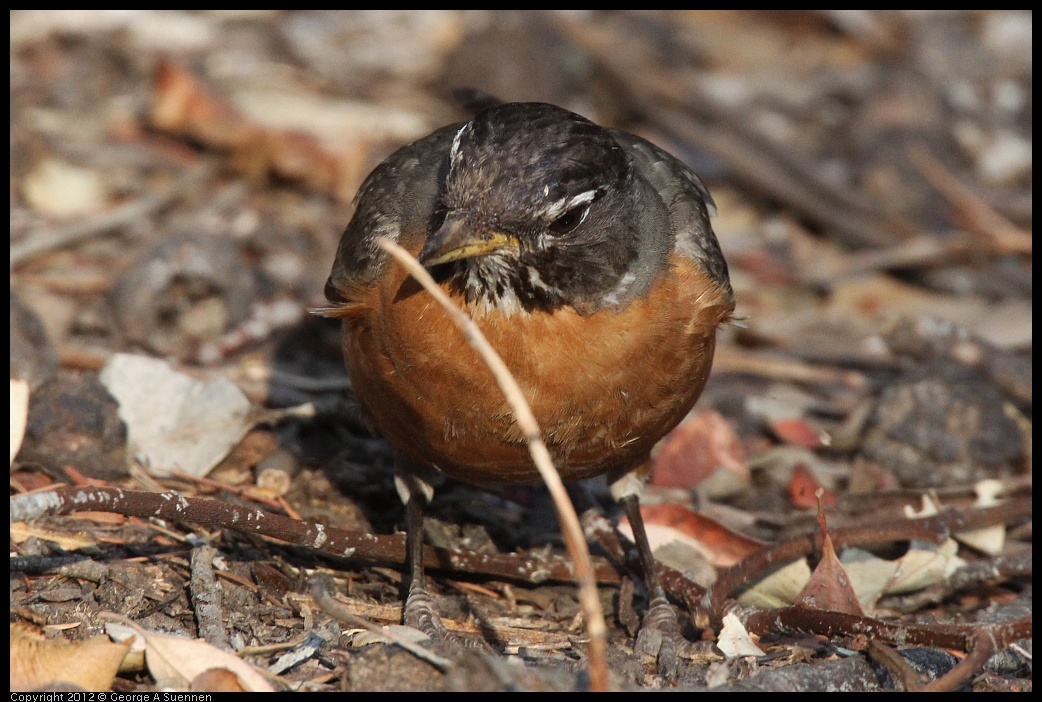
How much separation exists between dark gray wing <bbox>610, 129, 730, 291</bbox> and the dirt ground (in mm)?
1382

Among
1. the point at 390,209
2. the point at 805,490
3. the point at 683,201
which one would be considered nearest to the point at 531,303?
the point at 390,209

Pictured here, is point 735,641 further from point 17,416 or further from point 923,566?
point 17,416

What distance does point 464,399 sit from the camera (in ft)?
16.1

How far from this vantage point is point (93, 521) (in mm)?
5348

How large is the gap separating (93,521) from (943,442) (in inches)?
190

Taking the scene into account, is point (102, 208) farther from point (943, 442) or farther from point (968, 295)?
point (968, 295)

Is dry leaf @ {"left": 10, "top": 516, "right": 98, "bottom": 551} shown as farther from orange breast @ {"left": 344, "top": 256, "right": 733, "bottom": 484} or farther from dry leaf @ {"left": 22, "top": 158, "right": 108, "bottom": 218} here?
dry leaf @ {"left": 22, "top": 158, "right": 108, "bottom": 218}

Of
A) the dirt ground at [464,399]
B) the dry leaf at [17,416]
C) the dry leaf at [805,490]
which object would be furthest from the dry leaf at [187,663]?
the dry leaf at [805,490]

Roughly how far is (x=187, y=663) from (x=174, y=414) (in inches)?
86.3

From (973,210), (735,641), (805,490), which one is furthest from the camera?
(973,210)
